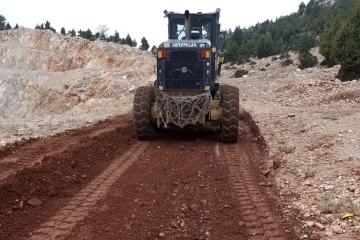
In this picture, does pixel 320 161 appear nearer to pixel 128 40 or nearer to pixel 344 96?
pixel 344 96

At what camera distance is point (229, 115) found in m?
10.4

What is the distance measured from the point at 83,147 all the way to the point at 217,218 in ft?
15.1

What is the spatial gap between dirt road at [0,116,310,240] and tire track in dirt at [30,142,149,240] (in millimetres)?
12

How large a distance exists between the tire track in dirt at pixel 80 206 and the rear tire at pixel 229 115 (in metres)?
Result: 2.80

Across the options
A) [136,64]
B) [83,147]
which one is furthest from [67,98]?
[83,147]

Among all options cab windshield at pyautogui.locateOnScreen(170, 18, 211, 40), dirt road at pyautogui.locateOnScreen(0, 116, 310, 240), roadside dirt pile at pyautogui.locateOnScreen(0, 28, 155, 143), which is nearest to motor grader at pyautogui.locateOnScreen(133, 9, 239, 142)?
dirt road at pyautogui.locateOnScreen(0, 116, 310, 240)

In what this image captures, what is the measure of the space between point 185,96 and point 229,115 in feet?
3.79

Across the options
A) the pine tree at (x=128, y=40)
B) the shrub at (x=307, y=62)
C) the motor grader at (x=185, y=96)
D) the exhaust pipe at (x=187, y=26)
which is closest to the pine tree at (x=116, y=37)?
the pine tree at (x=128, y=40)

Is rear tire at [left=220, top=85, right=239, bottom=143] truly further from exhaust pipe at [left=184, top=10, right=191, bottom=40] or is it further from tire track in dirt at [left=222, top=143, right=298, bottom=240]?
exhaust pipe at [left=184, top=10, right=191, bottom=40]

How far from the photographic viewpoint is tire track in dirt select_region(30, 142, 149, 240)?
4.92 meters

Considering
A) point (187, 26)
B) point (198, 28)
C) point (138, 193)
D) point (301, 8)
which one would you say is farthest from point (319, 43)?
point (301, 8)

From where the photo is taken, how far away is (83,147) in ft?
30.2

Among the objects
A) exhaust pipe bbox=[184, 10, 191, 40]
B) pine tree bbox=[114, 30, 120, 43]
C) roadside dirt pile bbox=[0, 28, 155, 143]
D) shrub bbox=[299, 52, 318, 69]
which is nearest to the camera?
exhaust pipe bbox=[184, 10, 191, 40]

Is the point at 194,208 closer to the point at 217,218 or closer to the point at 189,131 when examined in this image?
the point at 217,218
